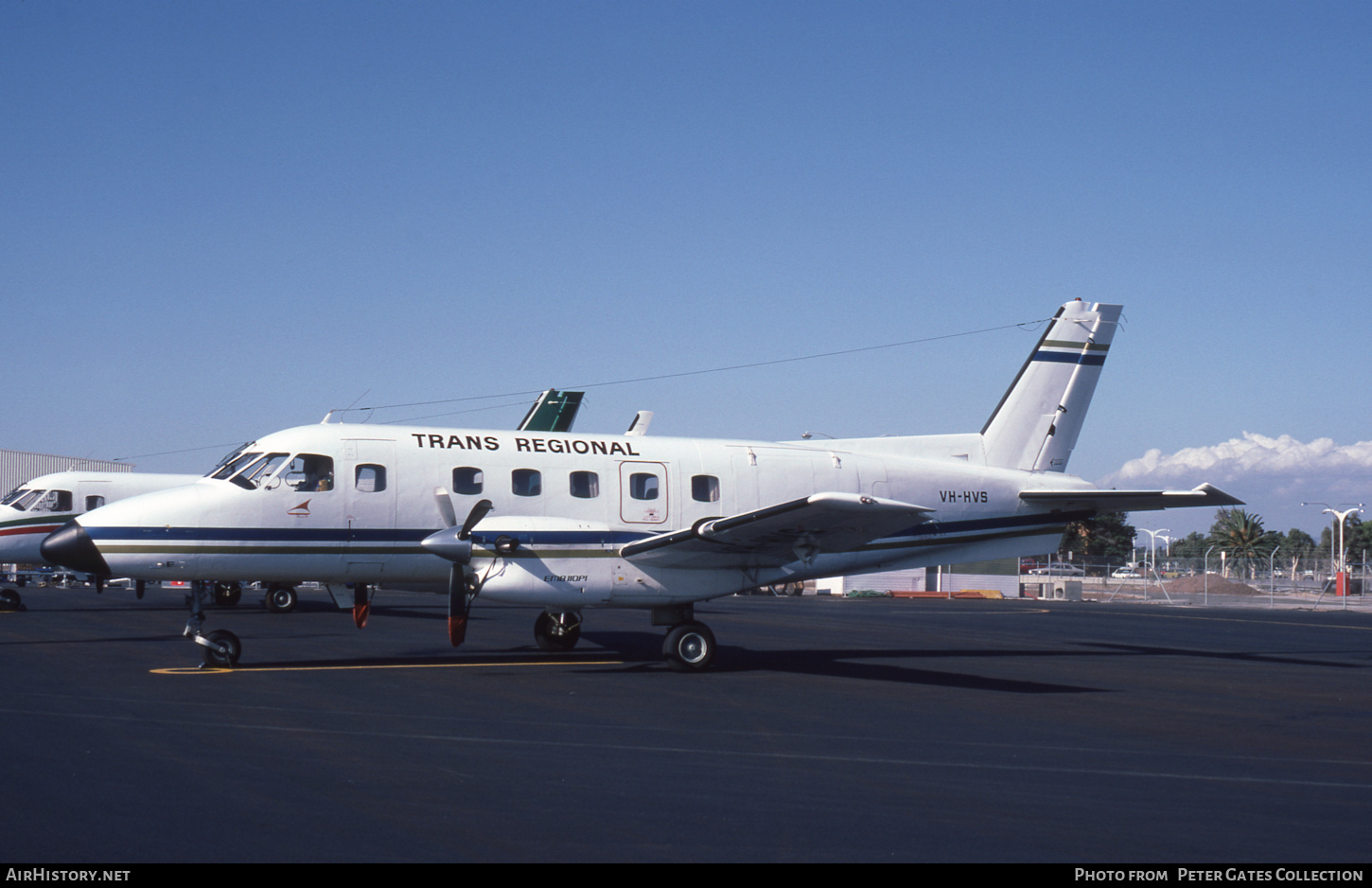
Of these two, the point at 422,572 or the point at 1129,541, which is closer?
the point at 422,572

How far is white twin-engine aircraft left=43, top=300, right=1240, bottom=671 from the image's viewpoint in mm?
14508

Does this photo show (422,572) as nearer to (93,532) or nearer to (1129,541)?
(93,532)

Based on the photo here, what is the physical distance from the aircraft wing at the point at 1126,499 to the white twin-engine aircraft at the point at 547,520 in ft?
0.13

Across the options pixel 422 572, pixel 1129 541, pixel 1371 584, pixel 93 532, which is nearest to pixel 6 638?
pixel 93 532

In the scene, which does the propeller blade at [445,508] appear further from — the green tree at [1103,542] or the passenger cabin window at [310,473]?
the green tree at [1103,542]

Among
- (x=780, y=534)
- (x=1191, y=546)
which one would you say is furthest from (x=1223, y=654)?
(x=1191, y=546)

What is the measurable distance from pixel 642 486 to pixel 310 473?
15.3 ft

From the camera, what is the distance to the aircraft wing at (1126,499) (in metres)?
16.6

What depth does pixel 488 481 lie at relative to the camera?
52.1 feet

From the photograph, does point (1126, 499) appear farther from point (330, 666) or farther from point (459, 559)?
point (330, 666)

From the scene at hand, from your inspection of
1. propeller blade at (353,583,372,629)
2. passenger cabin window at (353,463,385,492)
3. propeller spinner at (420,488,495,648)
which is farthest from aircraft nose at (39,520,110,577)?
propeller spinner at (420,488,495,648)

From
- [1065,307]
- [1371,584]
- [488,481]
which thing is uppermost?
[1065,307]

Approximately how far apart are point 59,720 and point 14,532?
19.9 m
